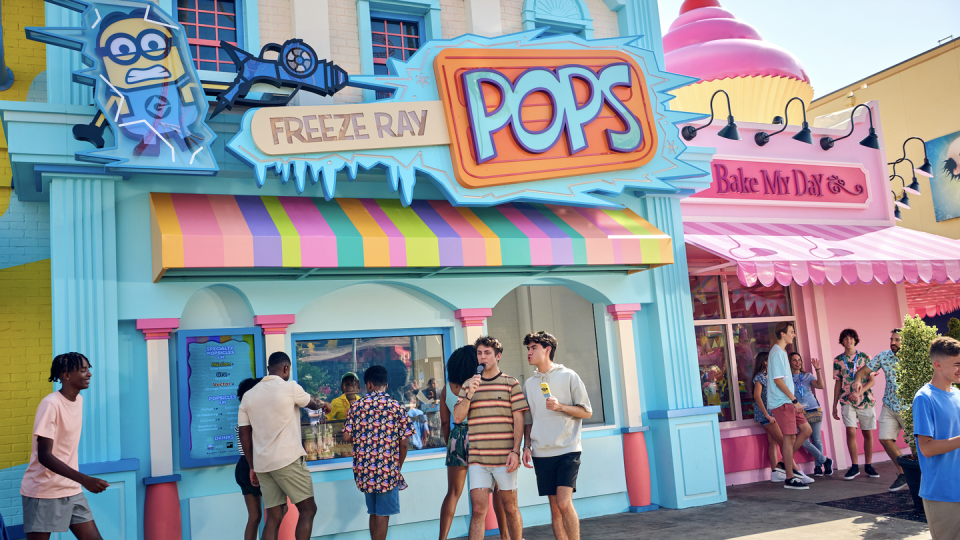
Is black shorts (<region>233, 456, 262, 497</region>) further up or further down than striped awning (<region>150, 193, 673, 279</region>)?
further down

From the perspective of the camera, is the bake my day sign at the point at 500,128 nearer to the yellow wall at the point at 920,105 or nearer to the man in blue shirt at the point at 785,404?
the man in blue shirt at the point at 785,404

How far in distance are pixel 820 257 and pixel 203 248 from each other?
283 inches

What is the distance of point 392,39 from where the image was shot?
8.44 metres

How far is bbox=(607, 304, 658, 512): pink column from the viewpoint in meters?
8.22

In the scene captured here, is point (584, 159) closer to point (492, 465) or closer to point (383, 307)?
point (383, 307)

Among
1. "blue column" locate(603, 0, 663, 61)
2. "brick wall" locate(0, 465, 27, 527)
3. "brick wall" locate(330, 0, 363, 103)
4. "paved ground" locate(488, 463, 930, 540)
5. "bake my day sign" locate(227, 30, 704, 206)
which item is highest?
"blue column" locate(603, 0, 663, 61)

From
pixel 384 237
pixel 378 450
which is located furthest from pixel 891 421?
pixel 384 237

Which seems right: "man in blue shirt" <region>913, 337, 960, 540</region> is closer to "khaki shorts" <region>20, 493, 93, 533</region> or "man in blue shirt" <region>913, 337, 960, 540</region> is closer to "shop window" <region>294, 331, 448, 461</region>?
"shop window" <region>294, 331, 448, 461</region>

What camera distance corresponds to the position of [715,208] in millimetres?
10297

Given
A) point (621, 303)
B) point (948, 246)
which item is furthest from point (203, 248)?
point (948, 246)

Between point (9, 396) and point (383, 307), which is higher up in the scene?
point (383, 307)

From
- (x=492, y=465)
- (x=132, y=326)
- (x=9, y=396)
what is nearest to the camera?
(x=492, y=465)

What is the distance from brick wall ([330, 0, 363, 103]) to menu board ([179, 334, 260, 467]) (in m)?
2.81

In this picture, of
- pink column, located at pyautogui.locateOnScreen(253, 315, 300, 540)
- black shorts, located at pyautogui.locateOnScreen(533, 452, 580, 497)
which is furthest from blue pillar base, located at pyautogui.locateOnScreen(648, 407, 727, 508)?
pink column, located at pyautogui.locateOnScreen(253, 315, 300, 540)
